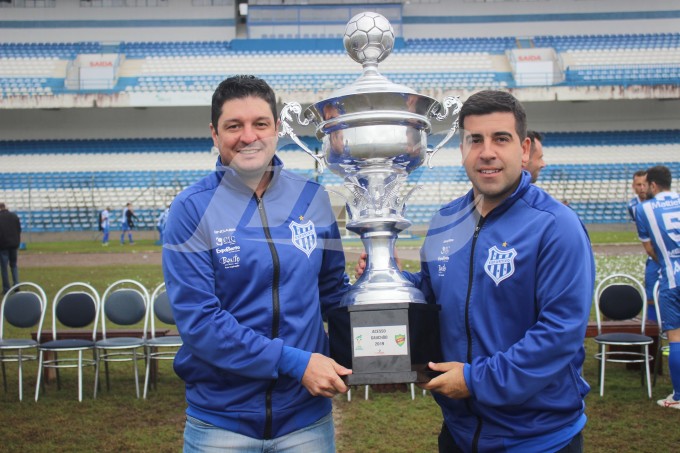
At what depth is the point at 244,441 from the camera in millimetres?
2271

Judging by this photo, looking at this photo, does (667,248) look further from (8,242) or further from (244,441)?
(8,242)

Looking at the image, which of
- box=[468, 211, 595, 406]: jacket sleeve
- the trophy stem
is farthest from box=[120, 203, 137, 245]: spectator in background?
box=[468, 211, 595, 406]: jacket sleeve

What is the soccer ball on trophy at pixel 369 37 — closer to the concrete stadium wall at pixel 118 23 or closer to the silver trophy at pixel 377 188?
the silver trophy at pixel 377 188

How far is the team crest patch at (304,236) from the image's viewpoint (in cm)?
238

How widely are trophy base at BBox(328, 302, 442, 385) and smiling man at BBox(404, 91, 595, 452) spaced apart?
88 mm

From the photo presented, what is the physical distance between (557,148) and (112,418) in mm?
27993

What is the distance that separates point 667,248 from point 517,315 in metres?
4.08

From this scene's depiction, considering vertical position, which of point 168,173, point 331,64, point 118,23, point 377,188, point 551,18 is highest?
point 118,23

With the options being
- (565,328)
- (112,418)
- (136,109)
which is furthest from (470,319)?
(136,109)

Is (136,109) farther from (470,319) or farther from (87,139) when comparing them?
(470,319)

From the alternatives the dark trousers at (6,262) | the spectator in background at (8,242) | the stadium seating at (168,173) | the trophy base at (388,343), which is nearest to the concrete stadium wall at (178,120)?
the stadium seating at (168,173)

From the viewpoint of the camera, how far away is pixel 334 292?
2650 millimetres

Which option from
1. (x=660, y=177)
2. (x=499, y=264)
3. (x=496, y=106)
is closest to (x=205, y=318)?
(x=499, y=264)

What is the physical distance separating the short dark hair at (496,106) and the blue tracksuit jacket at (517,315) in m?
0.19
